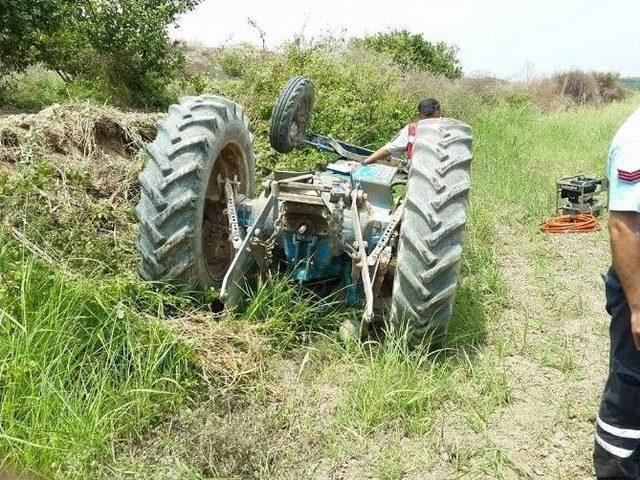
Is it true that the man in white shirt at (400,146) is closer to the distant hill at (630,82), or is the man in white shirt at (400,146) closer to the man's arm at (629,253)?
the man's arm at (629,253)

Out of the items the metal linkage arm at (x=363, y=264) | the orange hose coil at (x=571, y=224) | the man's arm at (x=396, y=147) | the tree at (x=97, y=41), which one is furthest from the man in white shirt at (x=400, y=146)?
the tree at (x=97, y=41)

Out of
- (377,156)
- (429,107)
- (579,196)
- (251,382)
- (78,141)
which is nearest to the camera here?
(251,382)

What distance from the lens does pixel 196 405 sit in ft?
10.4

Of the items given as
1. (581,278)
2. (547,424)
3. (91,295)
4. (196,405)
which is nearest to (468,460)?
(547,424)

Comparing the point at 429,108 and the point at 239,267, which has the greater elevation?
the point at 429,108

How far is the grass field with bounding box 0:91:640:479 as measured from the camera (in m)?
2.82

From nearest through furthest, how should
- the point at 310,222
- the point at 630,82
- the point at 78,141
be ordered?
1. the point at 310,222
2. the point at 78,141
3. the point at 630,82

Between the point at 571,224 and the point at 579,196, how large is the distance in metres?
0.49

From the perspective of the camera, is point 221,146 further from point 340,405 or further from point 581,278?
point 581,278

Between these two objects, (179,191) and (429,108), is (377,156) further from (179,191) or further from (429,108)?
(179,191)

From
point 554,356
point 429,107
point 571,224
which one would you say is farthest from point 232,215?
point 571,224

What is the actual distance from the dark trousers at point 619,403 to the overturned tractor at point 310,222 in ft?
3.36

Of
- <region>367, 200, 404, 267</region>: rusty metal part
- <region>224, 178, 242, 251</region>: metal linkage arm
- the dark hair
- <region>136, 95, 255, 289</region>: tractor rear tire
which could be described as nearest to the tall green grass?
<region>136, 95, 255, 289</region>: tractor rear tire

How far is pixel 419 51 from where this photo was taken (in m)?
23.0
